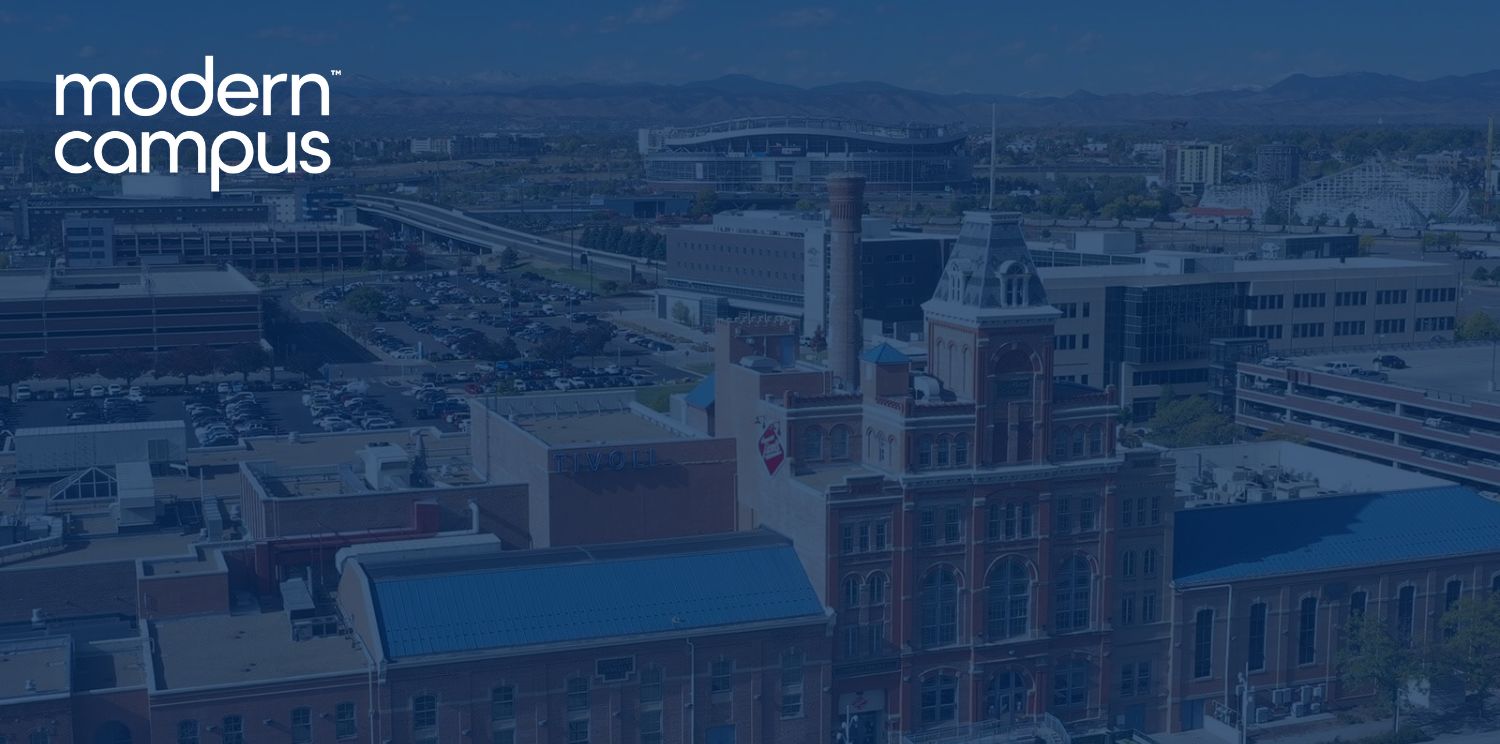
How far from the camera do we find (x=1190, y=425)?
233ft

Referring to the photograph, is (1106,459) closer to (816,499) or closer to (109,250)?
(816,499)

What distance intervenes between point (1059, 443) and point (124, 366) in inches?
2833

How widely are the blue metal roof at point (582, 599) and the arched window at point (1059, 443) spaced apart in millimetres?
6984

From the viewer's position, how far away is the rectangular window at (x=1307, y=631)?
44281 mm

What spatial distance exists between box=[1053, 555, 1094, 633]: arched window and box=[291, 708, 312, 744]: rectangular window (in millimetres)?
18155

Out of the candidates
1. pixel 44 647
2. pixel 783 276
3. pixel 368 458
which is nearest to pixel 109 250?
pixel 783 276

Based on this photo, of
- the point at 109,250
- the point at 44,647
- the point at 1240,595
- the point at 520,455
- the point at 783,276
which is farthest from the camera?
the point at 109,250

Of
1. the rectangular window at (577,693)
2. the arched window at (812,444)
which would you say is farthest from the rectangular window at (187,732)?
the arched window at (812,444)

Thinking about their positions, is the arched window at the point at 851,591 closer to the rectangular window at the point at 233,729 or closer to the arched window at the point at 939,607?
the arched window at the point at 939,607

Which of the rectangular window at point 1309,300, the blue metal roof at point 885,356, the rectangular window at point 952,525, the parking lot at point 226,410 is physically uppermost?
the blue metal roof at point 885,356

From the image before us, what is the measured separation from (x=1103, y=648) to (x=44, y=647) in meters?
25.2

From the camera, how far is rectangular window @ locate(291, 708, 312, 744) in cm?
3538

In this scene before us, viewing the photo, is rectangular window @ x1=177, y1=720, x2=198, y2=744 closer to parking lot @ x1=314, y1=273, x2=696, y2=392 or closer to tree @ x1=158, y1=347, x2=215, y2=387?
parking lot @ x1=314, y1=273, x2=696, y2=392

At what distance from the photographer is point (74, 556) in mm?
46375
